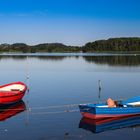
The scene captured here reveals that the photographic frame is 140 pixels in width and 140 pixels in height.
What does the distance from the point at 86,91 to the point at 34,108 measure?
12715mm

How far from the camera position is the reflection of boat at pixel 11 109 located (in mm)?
28930

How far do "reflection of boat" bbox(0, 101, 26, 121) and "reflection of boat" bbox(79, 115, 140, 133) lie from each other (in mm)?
6058

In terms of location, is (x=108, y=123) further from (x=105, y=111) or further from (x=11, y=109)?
(x=11, y=109)

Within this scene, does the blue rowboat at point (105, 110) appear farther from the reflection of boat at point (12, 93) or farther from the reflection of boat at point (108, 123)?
the reflection of boat at point (12, 93)

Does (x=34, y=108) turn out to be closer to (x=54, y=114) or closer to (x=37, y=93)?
(x=54, y=114)

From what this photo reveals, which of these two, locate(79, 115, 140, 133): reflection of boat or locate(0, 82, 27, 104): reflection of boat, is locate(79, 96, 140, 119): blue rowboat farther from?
locate(0, 82, 27, 104): reflection of boat

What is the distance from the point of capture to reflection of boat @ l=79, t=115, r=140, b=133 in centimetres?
2476

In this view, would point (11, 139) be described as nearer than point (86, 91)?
Yes

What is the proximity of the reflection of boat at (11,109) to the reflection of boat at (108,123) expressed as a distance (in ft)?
19.9

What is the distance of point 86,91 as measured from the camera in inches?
1708

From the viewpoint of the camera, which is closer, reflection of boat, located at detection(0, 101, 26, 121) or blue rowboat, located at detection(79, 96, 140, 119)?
blue rowboat, located at detection(79, 96, 140, 119)

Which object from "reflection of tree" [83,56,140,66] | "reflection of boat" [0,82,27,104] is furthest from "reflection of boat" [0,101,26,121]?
"reflection of tree" [83,56,140,66]

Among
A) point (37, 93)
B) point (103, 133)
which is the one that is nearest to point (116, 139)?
point (103, 133)

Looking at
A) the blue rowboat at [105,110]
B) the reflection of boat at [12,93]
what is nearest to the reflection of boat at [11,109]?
the reflection of boat at [12,93]
